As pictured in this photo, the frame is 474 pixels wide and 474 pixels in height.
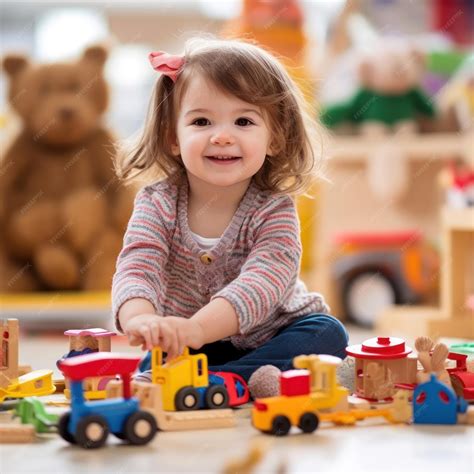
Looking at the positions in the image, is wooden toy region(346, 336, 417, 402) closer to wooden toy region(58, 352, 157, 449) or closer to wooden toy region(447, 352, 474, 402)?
wooden toy region(447, 352, 474, 402)

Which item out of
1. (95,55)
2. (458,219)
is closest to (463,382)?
(458,219)

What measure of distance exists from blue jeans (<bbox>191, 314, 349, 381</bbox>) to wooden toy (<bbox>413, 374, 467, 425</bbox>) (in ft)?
0.72

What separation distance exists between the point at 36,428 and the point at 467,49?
7.30 ft

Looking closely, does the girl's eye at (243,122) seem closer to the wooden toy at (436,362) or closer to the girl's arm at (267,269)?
the girl's arm at (267,269)

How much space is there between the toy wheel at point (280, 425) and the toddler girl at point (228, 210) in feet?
0.53

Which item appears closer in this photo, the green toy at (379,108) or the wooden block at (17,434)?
the wooden block at (17,434)

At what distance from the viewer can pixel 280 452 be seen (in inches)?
35.8

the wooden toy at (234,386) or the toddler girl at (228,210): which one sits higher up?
the toddler girl at (228,210)

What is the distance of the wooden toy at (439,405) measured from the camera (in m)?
1.03

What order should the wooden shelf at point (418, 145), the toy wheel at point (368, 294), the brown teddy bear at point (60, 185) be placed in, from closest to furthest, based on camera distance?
the brown teddy bear at point (60, 185) < the toy wheel at point (368, 294) < the wooden shelf at point (418, 145)

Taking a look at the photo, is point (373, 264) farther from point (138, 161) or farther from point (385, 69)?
point (138, 161)

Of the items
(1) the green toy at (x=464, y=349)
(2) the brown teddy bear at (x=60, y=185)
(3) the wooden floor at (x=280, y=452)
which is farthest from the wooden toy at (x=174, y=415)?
(2) the brown teddy bear at (x=60, y=185)

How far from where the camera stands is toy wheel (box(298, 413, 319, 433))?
979 millimetres

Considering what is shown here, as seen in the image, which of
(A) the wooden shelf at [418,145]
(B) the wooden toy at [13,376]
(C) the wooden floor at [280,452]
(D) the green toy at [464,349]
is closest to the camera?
(C) the wooden floor at [280,452]
